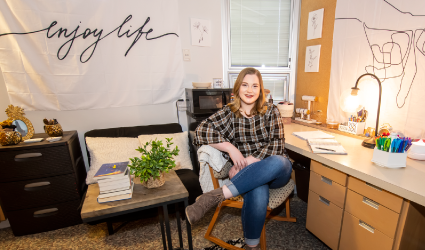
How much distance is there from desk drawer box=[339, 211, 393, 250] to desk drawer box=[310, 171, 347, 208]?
9 cm

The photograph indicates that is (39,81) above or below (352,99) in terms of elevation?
above

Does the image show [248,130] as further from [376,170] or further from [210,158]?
[376,170]

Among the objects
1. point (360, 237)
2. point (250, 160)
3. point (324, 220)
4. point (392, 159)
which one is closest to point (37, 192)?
point (250, 160)

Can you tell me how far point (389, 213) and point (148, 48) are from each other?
229 centimetres

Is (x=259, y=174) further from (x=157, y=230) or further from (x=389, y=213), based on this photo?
(x=157, y=230)

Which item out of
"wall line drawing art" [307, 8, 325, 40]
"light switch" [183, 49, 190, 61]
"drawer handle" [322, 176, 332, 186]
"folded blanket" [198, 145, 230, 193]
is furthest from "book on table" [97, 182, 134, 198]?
"wall line drawing art" [307, 8, 325, 40]

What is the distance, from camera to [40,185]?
5.46 feet

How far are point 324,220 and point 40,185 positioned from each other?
2.21 metres

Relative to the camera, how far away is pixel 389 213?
1043 mm

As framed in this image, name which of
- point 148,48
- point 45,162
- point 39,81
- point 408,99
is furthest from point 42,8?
point 408,99

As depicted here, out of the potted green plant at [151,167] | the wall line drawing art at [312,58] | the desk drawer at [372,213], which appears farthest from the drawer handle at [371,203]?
the wall line drawing art at [312,58]

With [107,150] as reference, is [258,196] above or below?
below

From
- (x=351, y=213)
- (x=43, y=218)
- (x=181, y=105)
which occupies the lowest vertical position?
(x=43, y=218)

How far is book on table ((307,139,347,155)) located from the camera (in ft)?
4.54
